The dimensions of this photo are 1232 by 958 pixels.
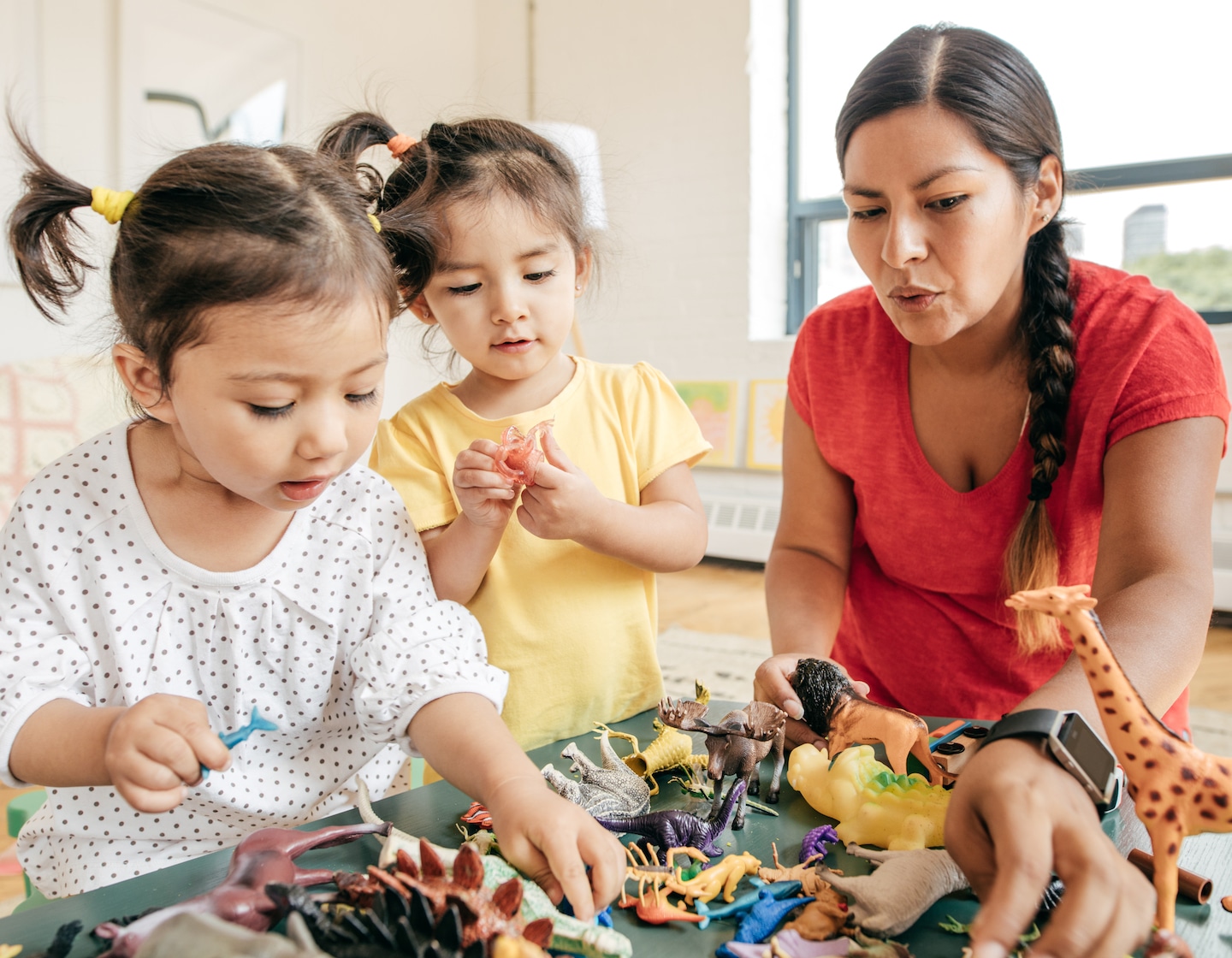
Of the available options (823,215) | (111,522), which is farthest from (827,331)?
(823,215)

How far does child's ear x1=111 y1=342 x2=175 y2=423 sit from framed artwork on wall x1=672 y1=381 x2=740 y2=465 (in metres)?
3.31

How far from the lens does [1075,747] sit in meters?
0.54

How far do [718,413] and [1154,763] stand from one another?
3.55 meters

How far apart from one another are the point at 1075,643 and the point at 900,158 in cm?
60

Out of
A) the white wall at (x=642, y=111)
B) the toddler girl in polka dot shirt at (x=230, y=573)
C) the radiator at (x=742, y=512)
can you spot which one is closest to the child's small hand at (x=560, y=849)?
the toddler girl in polka dot shirt at (x=230, y=573)

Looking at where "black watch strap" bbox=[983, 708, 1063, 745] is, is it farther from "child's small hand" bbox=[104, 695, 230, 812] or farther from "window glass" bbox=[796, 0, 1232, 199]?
"window glass" bbox=[796, 0, 1232, 199]

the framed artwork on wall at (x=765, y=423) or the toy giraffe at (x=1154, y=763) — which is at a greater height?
the toy giraffe at (x=1154, y=763)

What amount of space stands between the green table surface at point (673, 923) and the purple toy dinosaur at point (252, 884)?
0.04 m

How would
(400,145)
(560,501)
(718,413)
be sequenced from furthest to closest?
(718,413) < (400,145) < (560,501)

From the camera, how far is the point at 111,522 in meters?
0.81

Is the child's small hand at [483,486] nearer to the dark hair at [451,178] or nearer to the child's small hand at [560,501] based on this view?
the child's small hand at [560,501]

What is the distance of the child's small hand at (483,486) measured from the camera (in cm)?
91

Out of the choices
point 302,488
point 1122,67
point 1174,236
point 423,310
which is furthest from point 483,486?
point 1122,67

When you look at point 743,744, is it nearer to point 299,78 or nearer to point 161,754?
point 161,754
